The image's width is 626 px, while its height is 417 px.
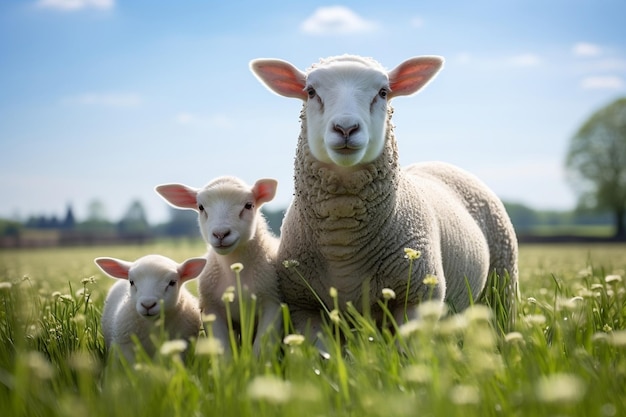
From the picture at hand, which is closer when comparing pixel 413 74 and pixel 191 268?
pixel 191 268

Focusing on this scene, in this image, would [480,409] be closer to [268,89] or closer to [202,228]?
[202,228]

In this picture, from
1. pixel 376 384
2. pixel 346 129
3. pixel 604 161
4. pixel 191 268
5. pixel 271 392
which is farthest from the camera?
pixel 604 161

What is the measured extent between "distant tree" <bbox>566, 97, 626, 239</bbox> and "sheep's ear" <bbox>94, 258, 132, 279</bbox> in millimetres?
41591

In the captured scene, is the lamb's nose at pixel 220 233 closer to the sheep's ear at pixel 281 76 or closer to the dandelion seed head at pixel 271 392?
the sheep's ear at pixel 281 76

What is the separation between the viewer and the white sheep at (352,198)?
360cm

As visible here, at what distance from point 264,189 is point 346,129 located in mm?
973

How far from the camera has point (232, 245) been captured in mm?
3746

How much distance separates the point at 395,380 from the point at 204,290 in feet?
6.41

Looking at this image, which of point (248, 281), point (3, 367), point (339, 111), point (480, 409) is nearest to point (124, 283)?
point (248, 281)

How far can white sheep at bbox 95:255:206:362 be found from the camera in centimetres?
384

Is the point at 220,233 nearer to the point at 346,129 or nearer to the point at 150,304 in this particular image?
the point at 150,304

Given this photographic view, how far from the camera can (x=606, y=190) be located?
4069cm

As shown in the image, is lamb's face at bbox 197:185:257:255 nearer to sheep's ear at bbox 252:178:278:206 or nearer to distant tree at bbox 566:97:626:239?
sheep's ear at bbox 252:178:278:206

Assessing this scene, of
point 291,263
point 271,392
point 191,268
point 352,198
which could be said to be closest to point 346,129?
point 352,198
